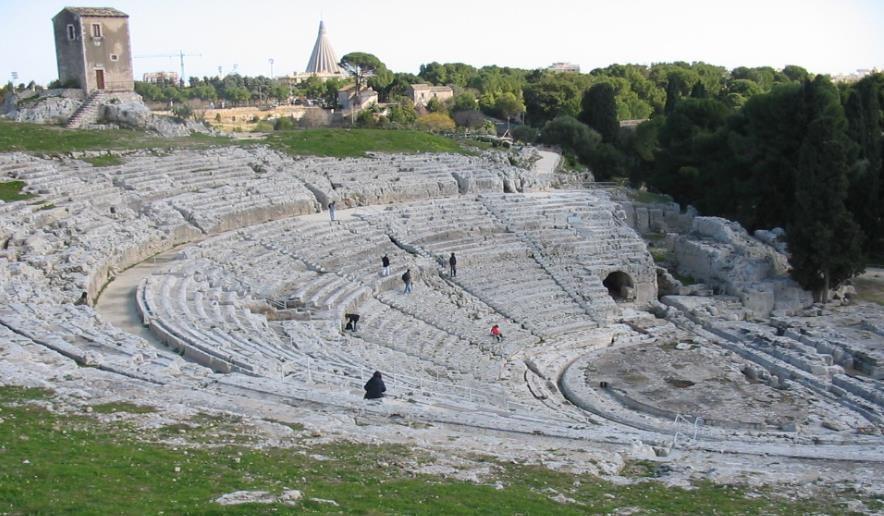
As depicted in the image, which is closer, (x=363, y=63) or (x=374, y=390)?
(x=374, y=390)

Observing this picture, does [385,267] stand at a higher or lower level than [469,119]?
lower

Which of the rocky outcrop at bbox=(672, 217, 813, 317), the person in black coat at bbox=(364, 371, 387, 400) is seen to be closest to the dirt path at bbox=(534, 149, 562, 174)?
the rocky outcrop at bbox=(672, 217, 813, 317)

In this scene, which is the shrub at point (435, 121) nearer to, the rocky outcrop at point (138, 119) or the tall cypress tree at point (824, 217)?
the rocky outcrop at point (138, 119)

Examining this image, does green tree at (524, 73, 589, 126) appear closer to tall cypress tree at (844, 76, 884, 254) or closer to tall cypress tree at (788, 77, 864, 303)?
tall cypress tree at (844, 76, 884, 254)

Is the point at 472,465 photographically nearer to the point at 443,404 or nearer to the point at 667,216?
the point at 443,404

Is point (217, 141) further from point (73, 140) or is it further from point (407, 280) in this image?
point (407, 280)

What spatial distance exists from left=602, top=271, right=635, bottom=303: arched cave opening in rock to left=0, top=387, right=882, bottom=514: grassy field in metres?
18.1

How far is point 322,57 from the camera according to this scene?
13712 centimetres

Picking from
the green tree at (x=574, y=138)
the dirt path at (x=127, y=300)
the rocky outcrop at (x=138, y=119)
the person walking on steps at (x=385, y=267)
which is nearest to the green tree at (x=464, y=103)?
the green tree at (x=574, y=138)

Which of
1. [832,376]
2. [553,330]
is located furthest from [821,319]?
[553,330]

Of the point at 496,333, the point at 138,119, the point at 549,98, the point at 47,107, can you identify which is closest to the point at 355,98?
the point at 549,98

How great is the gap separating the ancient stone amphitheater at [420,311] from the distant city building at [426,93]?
36.0 meters

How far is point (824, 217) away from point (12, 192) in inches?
897

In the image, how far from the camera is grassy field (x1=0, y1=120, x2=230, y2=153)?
29141mm
